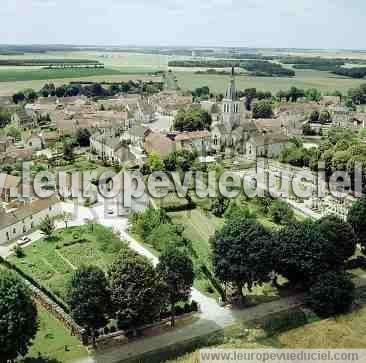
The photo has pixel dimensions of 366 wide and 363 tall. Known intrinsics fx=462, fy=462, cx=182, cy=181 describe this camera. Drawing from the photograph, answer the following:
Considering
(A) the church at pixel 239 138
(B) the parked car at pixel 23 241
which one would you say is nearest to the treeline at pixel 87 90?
(A) the church at pixel 239 138

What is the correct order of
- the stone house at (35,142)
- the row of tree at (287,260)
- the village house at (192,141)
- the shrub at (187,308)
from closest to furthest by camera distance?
1. the row of tree at (287,260)
2. the shrub at (187,308)
3. the village house at (192,141)
4. the stone house at (35,142)

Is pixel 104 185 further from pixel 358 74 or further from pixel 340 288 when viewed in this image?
pixel 358 74

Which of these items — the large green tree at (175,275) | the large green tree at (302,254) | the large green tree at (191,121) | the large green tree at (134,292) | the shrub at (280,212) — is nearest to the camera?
the large green tree at (134,292)

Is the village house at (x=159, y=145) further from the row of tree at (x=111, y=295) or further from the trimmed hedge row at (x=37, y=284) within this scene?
the row of tree at (x=111, y=295)

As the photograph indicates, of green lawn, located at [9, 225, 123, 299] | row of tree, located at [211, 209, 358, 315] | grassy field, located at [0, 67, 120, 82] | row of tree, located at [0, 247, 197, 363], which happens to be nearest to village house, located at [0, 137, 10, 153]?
green lawn, located at [9, 225, 123, 299]

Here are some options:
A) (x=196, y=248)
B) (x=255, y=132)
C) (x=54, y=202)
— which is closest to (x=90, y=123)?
(x=255, y=132)

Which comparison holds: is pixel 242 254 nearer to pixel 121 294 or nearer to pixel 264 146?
pixel 121 294

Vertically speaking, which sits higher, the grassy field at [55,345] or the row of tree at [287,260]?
the row of tree at [287,260]
